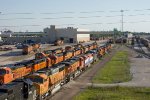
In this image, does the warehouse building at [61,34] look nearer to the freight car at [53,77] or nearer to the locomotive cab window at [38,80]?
the freight car at [53,77]

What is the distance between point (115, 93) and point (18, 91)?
15934mm

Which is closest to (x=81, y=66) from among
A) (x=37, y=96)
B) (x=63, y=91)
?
(x=63, y=91)

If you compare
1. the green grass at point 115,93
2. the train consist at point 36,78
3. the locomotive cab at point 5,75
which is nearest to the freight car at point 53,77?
the train consist at point 36,78

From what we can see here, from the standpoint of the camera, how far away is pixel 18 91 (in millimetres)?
25156

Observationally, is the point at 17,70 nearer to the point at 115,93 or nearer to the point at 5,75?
the point at 5,75

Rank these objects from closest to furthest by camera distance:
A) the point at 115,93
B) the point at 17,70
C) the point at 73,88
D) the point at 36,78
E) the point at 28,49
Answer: the point at 36,78
the point at 115,93
the point at 17,70
the point at 73,88
the point at 28,49

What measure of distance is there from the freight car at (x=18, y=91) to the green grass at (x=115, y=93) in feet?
28.5

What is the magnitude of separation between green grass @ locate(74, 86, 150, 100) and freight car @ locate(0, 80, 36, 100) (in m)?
8.70

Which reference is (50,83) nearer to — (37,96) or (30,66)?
(37,96)

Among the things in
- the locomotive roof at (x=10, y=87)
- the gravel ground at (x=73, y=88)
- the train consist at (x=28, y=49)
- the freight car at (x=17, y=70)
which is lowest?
the gravel ground at (x=73, y=88)

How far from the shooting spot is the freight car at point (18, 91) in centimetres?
2330

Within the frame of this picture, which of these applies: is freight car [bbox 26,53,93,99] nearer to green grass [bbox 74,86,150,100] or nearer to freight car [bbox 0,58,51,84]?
green grass [bbox 74,86,150,100]

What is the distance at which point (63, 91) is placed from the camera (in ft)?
129

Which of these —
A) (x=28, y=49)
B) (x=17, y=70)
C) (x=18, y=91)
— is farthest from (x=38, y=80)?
(x=28, y=49)
